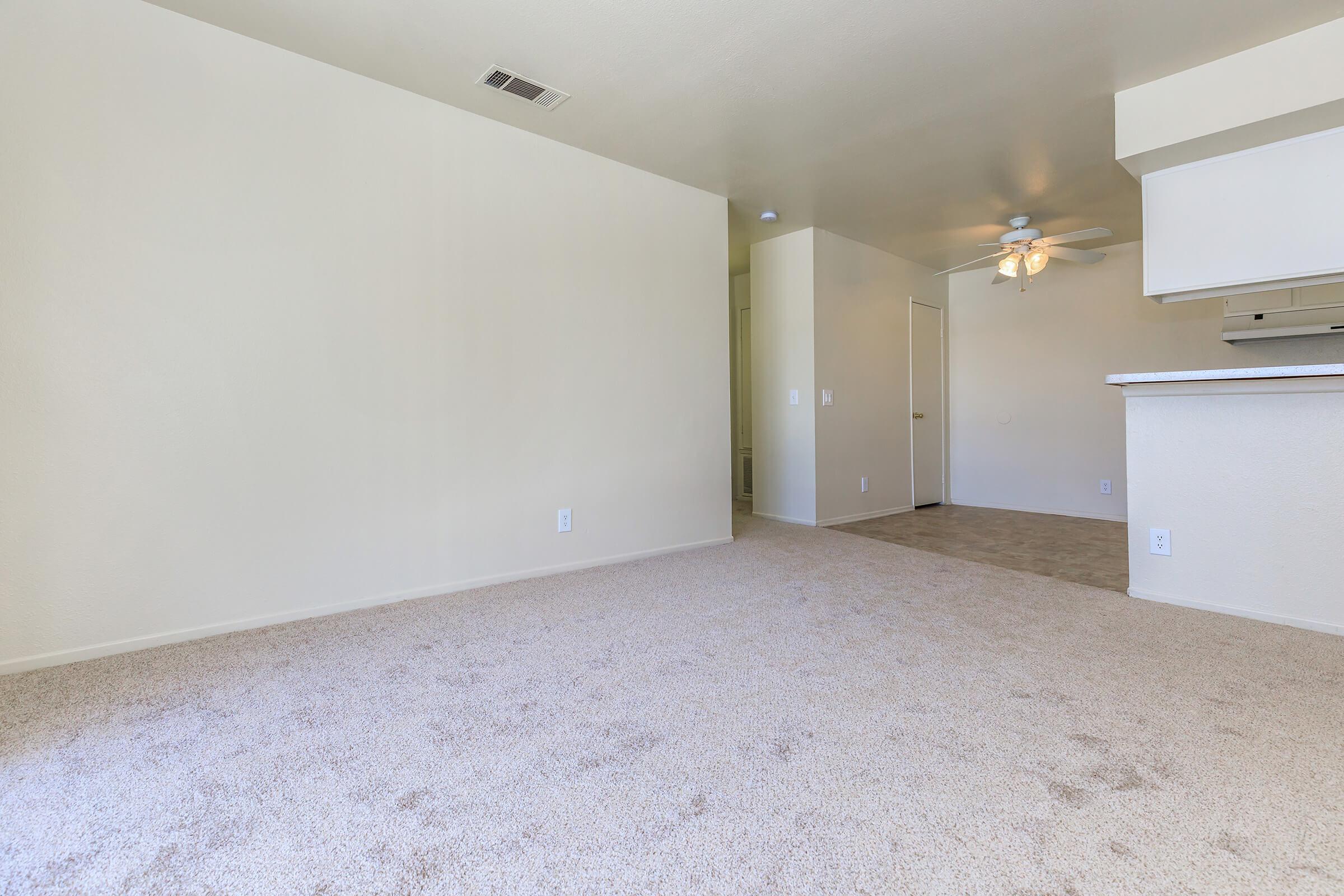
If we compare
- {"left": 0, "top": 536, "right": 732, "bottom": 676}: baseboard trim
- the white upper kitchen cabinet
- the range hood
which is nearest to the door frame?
the range hood

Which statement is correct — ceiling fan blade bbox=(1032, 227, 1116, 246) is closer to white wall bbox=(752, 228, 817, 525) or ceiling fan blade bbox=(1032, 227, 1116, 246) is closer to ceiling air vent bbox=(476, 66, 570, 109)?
white wall bbox=(752, 228, 817, 525)

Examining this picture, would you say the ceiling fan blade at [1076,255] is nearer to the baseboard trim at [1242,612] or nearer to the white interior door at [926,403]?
the white interior door at [926,403]

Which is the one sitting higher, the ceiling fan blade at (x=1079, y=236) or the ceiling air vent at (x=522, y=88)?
the ceiling air vent at (x=522, y=88)

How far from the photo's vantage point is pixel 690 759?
1545 millimetres

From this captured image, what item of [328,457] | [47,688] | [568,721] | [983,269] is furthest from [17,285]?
[983,269]

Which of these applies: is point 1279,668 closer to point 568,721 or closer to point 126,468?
point 568,721

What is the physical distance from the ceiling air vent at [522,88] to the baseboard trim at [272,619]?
2.34 meters

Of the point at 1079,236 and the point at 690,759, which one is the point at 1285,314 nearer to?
the point at 1079,236

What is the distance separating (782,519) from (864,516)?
0.77 meters

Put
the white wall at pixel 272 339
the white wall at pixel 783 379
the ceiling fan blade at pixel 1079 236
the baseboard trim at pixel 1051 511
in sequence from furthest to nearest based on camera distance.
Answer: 1. the baseboard trim at pixel 1051 511
2. the white wall at pixel 783 379
3. the ceiling fan blade at pixel 1079 236
4. the white wall at pixel 272 339

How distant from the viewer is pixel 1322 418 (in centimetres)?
250

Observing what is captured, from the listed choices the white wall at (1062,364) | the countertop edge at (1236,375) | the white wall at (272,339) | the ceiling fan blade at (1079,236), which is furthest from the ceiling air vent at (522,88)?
the white wall at (1062,364)

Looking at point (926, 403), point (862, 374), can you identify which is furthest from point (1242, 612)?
point (926, 403)

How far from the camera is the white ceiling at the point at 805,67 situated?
2.39m
